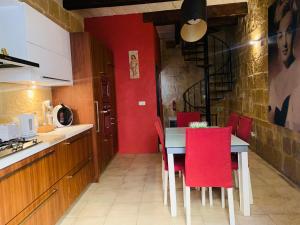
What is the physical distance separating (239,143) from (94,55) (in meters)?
2.40

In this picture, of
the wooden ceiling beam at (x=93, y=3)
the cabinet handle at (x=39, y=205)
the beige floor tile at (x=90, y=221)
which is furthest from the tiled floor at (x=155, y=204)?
the wooden ceiling beam at (x=93, y=3)

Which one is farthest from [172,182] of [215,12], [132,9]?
[215,12]

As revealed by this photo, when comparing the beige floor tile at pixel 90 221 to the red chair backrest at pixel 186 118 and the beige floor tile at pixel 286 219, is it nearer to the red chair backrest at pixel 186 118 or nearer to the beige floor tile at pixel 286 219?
the beige floor tile at pixel 286 219

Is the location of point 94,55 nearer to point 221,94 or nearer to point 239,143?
point 239,143

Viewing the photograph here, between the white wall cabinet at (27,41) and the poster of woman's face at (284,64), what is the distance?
9.37ft

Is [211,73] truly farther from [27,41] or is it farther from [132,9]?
[27,41]

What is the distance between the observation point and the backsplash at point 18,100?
8.11 feet

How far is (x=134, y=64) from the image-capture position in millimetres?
4852

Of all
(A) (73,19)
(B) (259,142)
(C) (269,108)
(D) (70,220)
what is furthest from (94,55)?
(B) (259,142)

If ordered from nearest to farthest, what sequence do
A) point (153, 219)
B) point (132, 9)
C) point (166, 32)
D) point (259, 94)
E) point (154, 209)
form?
point (153, 219), point (154, 209), point (259, 94), point (132, 9), point (166, 32)

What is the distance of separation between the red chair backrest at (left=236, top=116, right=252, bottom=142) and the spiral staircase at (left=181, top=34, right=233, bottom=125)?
3699mm

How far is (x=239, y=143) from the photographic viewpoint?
2328 millimetres

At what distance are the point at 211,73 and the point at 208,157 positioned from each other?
5.64 m

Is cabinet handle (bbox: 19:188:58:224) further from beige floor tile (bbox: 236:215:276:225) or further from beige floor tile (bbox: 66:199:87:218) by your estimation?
beige floor tile (bbox: 236:215:276:225)
